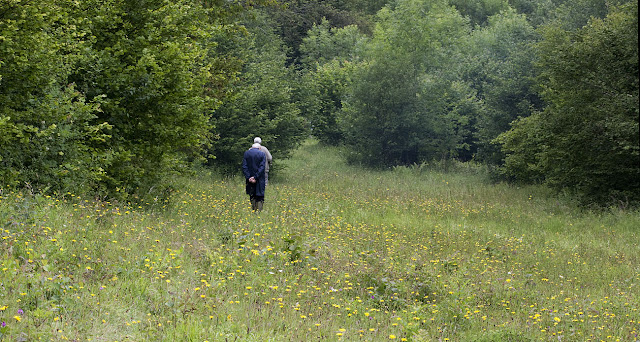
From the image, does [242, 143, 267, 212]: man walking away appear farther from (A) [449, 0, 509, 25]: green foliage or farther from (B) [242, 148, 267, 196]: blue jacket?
(A) [449, 0, 509, 25]: green foliage

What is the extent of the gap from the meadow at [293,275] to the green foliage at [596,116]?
2.85 meters

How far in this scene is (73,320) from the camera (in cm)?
491

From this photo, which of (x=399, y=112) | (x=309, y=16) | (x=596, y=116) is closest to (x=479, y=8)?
(x=309, y=16)

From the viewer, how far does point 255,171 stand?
507 inches

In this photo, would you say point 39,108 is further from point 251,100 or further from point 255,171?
point 251,100

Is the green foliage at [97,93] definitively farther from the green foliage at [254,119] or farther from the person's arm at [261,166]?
the green foliage at [254,119]

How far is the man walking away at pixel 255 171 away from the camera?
506 inches

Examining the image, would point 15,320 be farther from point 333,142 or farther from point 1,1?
point 333,142

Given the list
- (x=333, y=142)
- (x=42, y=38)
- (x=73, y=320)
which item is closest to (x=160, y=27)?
(x=42, y=38)

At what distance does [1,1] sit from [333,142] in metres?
31.5

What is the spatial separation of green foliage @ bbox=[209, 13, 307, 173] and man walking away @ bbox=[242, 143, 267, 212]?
8.70m

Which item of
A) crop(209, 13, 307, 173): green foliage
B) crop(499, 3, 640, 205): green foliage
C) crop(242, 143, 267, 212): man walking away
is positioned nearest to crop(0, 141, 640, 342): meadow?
crop(242, 143, 267, 212): man walking away

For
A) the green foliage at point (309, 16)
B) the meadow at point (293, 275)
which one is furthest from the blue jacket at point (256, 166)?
the green foliage at point (309, 16)

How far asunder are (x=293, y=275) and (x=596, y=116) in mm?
13163
